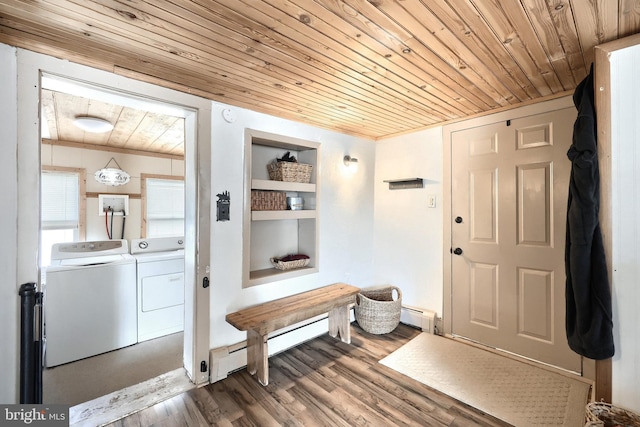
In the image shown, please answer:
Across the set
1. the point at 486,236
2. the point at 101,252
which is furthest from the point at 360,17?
the point at 101,252

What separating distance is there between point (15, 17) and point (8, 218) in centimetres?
95

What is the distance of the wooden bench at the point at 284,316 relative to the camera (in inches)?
81.7

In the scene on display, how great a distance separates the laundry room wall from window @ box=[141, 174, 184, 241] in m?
0.08

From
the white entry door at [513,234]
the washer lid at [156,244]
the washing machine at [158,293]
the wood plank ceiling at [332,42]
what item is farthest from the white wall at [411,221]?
the washer lid at [156,244]

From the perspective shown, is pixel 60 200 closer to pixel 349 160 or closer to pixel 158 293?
pixel 158 293

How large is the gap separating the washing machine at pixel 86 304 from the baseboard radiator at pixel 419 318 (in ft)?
9.83

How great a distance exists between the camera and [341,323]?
281 cm

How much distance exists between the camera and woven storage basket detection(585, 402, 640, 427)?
127cm

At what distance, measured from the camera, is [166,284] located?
10.2 ft

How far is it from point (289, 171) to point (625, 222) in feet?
7.54

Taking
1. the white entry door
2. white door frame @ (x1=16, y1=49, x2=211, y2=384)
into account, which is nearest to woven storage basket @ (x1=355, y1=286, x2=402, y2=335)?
the white entry door

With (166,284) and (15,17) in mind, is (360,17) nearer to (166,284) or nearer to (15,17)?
(15,17)

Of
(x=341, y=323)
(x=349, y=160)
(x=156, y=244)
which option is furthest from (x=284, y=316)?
(x=156, y=244)

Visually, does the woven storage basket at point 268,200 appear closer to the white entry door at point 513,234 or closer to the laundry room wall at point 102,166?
the white entry door at point 513,234
